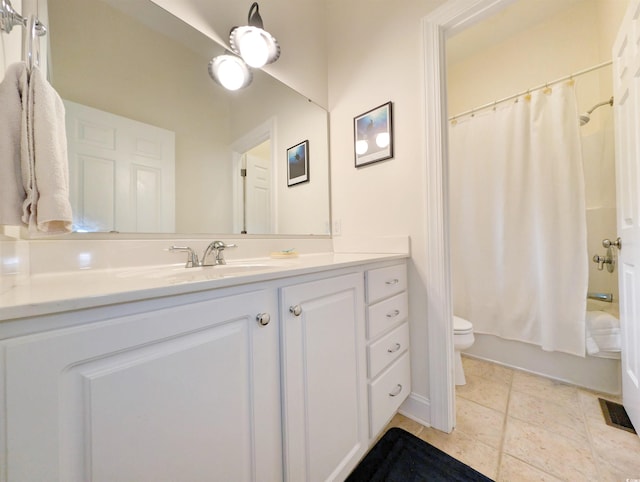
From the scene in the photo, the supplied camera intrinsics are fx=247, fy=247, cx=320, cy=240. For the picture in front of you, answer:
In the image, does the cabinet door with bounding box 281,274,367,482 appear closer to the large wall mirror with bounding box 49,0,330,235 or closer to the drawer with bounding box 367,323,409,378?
the drawer with bounding box 367,323,409,378

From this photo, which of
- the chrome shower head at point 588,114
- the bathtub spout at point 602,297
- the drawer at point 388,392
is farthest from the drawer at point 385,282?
the chrome shower head at point 588,114

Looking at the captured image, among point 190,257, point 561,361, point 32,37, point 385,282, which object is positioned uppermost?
point 32,37

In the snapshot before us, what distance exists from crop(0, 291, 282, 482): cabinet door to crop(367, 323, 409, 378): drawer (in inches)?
18.9

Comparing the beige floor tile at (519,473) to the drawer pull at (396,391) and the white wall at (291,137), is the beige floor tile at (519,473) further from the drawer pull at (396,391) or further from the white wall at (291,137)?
the white wall at (291,137)

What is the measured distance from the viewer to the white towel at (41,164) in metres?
0.48

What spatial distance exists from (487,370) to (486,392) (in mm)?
326

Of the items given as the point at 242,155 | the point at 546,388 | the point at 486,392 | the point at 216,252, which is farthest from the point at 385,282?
the point at 546,388

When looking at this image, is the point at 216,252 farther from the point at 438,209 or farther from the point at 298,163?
the point at 438,209

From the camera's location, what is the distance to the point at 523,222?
1.79 meters

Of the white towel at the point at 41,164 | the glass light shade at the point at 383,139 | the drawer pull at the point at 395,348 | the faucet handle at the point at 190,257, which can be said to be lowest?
the drawer pull at the point at 395,348

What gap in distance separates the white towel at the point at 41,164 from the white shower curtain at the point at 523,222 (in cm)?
230

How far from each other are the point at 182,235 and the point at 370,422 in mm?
1126

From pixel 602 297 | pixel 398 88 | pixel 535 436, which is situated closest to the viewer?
pixel 535 436

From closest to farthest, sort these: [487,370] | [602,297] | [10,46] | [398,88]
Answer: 1. [10,46]
2. [398,88]
3. [602,297]
4. [487,370]
